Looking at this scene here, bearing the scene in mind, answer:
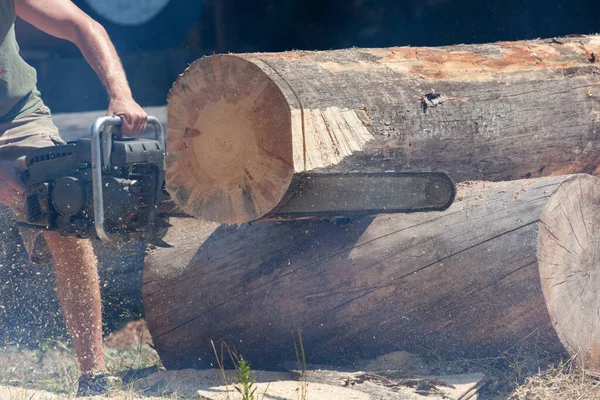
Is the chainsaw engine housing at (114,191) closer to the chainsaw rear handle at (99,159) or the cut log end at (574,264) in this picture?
the chainsaw rear handle at (99,159)

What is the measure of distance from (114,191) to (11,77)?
4.14 feet

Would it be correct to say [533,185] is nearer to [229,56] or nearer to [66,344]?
[229,56]

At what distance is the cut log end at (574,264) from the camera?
2719 mm

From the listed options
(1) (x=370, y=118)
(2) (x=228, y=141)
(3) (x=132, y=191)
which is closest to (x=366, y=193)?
(1) (x=370, y=118)

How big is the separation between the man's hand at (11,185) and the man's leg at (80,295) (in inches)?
11.4

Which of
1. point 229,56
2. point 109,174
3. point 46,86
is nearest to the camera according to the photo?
point 229,56

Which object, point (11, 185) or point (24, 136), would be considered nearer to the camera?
point (11, 185)

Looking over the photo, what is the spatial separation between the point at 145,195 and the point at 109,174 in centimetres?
16

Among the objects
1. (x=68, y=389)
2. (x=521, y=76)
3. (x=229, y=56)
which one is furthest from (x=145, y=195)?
(x=521, y=76)

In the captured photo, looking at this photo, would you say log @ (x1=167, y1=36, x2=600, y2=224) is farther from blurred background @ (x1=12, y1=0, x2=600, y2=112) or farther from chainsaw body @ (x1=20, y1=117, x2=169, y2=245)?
blurred background @ (x1=12, y1=0, x2=600, y2=112)

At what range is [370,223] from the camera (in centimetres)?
292

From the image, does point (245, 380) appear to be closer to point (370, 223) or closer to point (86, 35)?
point (370, 223)

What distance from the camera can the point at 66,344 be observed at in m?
4.14

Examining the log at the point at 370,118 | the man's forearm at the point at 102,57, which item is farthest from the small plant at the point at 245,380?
the man's forearm at the point at 102,57
